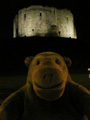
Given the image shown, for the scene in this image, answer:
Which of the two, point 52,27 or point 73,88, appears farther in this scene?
point 52,27

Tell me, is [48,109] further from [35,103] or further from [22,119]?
[22,119]

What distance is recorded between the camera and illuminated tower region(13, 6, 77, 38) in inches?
1112

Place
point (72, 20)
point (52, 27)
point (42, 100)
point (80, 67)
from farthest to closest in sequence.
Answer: point (72, 20), point (52, 27), point (80, 67), point (42, 100)

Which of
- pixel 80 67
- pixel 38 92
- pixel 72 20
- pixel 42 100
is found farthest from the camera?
pixel 72 20

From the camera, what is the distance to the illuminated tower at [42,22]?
28250 millimetres

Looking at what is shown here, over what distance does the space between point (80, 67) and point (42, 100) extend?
40.0 feet

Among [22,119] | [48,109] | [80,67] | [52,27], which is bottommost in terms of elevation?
[80,67]

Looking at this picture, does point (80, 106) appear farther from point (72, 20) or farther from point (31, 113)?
point (72, 20)

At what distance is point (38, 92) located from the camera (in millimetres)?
1890

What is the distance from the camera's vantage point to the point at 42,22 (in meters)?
28.5

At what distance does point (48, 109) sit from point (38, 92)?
10.2 inches

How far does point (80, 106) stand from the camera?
6.75ft

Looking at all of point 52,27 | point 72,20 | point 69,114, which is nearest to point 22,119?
point 69,114

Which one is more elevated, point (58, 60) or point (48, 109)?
point (58, 60)
